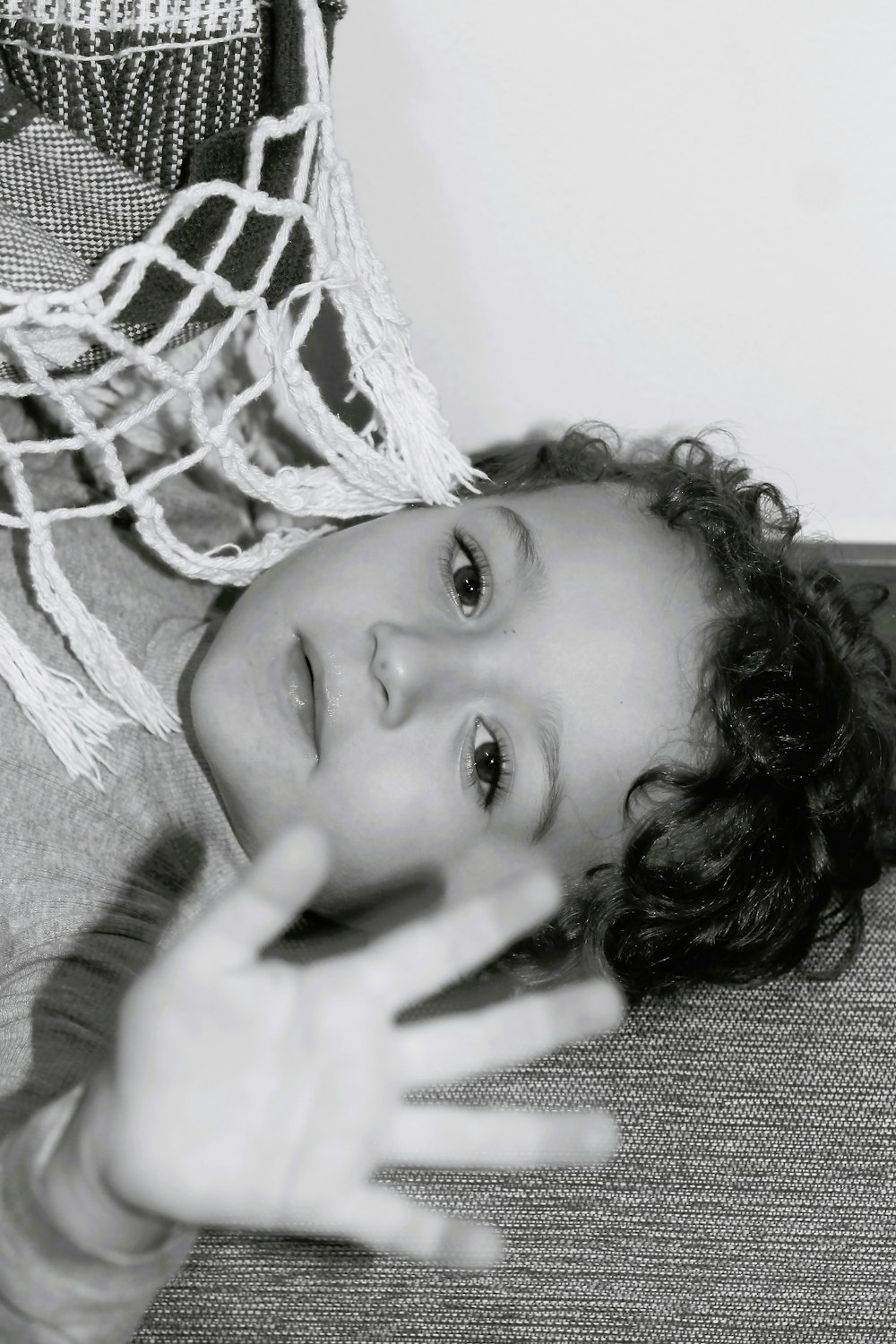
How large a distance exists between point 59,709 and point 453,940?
37 centimetres

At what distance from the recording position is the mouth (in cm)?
75

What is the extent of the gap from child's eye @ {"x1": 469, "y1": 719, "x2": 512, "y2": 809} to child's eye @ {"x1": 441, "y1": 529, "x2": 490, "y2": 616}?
3.2 inches

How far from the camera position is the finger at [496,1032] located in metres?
0.52

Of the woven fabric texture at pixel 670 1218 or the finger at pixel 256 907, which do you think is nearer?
the finger at pixel 256 907

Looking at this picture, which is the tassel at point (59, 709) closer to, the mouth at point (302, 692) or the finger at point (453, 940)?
the mouth at point (302, 692)

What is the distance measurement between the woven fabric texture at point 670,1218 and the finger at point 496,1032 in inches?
9.9

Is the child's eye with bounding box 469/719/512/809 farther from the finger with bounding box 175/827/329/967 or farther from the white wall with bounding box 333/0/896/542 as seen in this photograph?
the white wall with bounding box 333/0/896/542

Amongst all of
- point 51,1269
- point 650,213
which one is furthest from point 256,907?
point 650,213

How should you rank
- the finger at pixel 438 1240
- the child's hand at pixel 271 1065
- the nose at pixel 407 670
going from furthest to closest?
the nose at pixel 407 670
the finger at pixel 438 1240
the child's hand at pixel 271 1065

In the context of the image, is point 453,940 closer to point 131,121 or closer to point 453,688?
point 453,688

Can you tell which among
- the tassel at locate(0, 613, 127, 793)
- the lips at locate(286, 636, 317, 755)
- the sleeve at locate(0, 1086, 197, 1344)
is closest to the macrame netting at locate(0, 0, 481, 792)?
the tassel at locate(0, 613, 127, 793)

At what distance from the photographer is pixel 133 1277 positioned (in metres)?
0.55

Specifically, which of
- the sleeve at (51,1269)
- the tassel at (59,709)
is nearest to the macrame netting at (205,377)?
the tassel at (59,709)

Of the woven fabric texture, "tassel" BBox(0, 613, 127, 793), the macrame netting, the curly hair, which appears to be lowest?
the woven fabric texture
